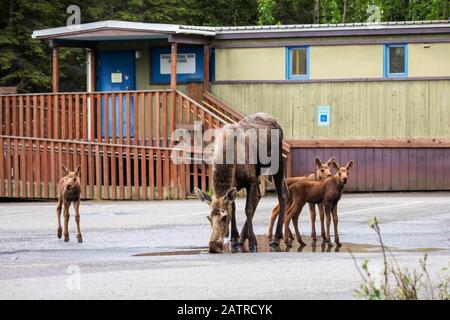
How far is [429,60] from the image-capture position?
28.4 m

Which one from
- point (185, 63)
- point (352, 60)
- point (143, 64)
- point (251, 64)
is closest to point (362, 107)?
point (352, 60)

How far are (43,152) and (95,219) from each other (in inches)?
291

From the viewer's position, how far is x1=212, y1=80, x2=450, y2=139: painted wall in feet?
93.4

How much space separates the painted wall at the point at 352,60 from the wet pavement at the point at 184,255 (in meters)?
5.59

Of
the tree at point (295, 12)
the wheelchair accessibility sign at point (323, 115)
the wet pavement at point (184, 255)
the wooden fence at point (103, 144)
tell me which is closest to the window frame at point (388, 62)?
the wheelchair accessibility sign at point (323, 115)

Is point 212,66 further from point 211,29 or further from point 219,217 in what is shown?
point 219,217

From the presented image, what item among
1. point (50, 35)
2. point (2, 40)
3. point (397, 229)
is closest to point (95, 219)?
point (397, 229)

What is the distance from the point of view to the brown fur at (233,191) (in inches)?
596

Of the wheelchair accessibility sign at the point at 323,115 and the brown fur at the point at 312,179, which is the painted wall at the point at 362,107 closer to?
the wheelchair accessibility sign at the point at 323,115

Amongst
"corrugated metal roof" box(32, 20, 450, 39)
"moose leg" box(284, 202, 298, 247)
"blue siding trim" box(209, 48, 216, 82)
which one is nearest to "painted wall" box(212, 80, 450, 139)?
"blue siding trim" box(209, 48, 216, 82)

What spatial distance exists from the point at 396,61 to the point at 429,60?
32.8 inches

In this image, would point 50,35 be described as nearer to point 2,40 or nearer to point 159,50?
point 159,50

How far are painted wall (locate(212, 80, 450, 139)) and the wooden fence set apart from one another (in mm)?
2503

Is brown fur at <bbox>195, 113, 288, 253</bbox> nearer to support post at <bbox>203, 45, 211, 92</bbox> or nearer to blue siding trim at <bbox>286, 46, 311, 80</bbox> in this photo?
blue siding trim at <bbox>286, 46, 311, 80</bbox>
